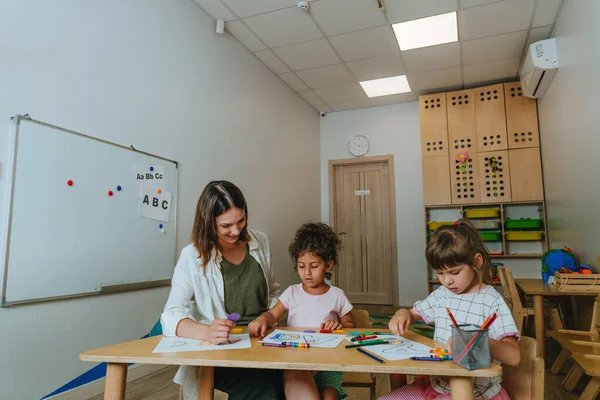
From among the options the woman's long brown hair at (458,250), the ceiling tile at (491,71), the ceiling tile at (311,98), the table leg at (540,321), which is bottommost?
the table leg at (540,321)

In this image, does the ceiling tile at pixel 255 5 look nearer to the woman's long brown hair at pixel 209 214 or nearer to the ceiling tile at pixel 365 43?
the ceiling tile at pixel 365 43

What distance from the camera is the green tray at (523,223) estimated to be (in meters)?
4.39

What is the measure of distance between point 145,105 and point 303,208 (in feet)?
9.38

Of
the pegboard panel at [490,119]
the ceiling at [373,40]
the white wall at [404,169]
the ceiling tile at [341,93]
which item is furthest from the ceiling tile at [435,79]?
the ceiling tile at [341,93]

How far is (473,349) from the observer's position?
2.79 feet

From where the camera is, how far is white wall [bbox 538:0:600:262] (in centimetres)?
263

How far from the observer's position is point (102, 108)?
241 centimetres

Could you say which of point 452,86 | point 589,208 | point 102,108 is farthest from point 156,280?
point 452,86

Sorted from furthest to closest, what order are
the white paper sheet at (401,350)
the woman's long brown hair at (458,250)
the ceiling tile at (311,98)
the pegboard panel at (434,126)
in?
1. the ceiling tile at (311,98)
2. the pegboard panel at (434,126)
3. the woman's long brown hair at (458,250)
4. the white paper sheet at (401,350)

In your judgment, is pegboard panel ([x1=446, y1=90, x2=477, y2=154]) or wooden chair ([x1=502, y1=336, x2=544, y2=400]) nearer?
wooden chair ([x1=502, y1=336, x2=544, y2=400])

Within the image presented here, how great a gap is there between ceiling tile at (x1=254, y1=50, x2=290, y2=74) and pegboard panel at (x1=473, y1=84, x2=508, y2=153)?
236 centimetres

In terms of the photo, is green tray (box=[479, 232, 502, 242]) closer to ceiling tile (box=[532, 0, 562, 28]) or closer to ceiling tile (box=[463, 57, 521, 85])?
ceiling tile (box=[463, 57, 521, 85])

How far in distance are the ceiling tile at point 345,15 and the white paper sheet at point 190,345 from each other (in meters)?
3.00

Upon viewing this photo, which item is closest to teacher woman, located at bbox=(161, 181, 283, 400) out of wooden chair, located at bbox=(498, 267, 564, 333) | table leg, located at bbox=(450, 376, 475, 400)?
table leg, located at bbox=(450, 376, 475, 400)
